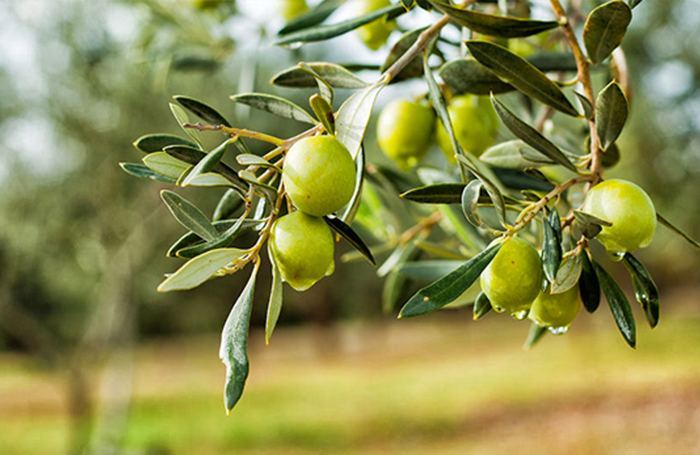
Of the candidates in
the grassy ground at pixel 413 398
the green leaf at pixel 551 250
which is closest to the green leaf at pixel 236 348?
the green leaf at pixel 551 250

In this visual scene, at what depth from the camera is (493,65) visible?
68cm

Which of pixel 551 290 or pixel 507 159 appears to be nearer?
pixel 551 290

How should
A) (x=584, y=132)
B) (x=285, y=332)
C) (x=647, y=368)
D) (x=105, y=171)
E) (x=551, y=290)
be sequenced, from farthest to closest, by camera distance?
(x=285, y=332) → (x=647, y=368) → (x=105, y=171) → (x=584, y=132) → (x=551, y=290)

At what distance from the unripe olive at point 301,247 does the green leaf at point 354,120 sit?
0.07 m

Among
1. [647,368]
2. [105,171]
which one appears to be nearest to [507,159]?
[105,171]

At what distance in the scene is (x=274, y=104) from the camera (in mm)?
699

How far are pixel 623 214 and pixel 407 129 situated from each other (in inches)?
14.7

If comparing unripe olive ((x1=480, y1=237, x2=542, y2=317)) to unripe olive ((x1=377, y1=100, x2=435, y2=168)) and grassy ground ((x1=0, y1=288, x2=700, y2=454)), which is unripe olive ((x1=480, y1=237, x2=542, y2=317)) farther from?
grassy ground ((x1=0, y1=288, x2=700, y2=454))

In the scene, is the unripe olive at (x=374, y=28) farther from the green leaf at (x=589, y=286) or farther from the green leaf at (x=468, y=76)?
the green leaf at (x=589, y=286)

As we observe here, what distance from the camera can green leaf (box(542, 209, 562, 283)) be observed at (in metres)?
0.60

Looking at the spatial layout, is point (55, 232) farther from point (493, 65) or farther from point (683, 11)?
point (683, 11)

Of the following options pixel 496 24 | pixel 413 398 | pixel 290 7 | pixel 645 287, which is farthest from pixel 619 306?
pixel 413 398

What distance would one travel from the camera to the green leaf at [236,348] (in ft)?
1.81

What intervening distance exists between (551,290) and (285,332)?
30108 millimetres
